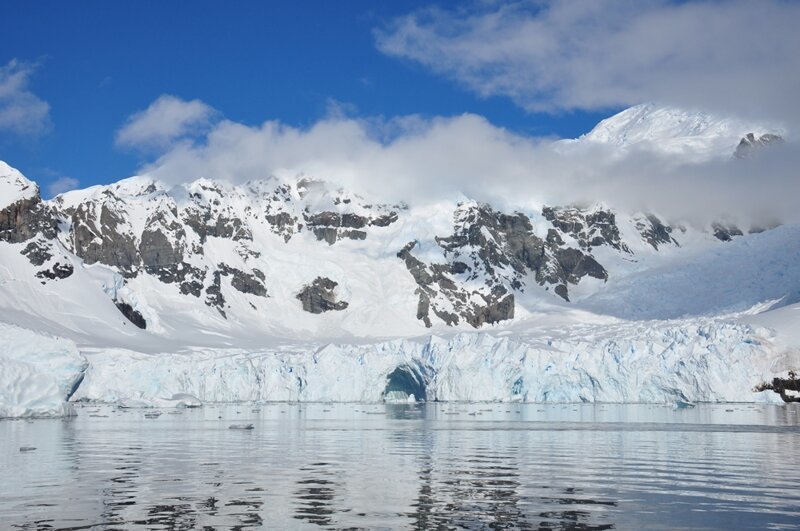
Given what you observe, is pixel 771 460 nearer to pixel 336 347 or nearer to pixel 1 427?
pixel 1 427

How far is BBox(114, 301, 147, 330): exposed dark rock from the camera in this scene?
465 ft

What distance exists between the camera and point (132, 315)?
467 ft

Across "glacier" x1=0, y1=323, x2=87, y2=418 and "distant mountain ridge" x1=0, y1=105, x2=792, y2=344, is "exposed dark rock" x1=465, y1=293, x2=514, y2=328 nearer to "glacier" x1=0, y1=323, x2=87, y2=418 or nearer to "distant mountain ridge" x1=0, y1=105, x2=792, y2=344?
"distant mountain ridge" x1=0, y1=105, x2=792, y2=344

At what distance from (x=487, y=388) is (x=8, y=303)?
7238 cm

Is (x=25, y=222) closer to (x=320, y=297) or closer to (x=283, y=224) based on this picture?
(x=320, y=297)

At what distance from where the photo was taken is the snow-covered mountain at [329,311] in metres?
87.1

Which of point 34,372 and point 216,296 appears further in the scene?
point 216,296

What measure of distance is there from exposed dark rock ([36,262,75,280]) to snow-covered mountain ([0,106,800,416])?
1.08 feet

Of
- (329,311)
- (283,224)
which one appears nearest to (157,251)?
(329,311)

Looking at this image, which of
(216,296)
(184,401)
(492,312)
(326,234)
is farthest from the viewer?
(326,234)

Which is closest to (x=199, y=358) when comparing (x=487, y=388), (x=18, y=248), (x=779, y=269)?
(x=487, y=388)

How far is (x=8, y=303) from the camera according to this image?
5017 inches

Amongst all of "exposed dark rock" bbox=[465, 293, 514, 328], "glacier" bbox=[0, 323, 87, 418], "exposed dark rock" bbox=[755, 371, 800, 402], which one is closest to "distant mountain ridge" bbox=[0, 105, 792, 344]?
"exposed dark rock" bbox=[465, 293, 514, 328]

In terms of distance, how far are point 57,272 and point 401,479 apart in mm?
128967
